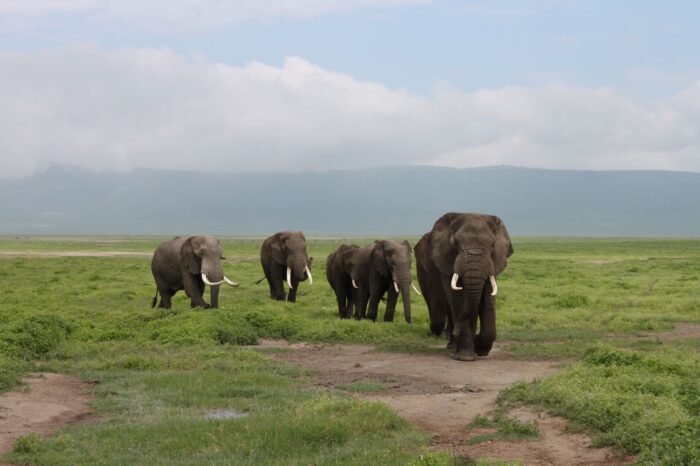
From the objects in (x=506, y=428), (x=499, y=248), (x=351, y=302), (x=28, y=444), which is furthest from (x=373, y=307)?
(x=28, y=444)

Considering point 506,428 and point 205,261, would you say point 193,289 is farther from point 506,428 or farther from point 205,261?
point 506,428

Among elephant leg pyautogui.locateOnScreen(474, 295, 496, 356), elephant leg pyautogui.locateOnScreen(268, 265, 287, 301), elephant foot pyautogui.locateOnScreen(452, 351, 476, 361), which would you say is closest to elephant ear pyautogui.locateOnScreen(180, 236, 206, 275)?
elephant leg pyautogui.locateOnScreen(268, 265, 287, 301)

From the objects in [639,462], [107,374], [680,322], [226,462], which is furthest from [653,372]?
[680,322]

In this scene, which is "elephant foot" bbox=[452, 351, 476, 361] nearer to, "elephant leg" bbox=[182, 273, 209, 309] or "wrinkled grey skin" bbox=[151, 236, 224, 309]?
"wrinkled grey skin" bbox=[151, 236, 224, 309]

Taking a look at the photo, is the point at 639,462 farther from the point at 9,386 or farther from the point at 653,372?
the point at 9,386

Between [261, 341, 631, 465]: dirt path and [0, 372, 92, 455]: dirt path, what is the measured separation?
431 cm

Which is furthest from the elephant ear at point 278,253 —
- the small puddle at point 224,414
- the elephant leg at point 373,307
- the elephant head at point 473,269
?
the small puddle at point 224,414

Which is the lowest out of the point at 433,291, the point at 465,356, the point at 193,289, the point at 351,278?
the point at 465,356

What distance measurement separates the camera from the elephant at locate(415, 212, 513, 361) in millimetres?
19000

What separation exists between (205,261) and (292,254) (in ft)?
15.9

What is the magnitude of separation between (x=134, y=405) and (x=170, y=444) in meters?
3.08

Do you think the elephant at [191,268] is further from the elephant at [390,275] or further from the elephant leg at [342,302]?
the elephant at [390,275]

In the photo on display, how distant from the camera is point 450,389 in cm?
1597

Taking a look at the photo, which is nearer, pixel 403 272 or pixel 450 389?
pixel 450 389
